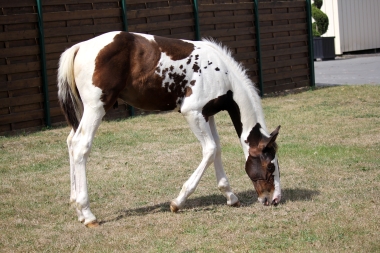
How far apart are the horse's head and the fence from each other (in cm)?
603

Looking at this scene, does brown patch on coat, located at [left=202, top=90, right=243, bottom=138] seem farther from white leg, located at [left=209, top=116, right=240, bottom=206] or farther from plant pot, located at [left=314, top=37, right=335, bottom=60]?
plant pot, located at [left=314, top=37, right=335, bottom=60]

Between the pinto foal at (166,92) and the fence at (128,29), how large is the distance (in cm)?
512

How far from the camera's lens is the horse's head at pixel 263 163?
641 cm

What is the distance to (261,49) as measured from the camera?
50.5 ft

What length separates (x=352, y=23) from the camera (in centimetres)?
2864

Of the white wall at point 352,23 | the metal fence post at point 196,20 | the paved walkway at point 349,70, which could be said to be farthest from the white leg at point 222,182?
the white wall at point 352,23

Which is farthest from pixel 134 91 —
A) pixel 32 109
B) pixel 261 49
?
pixel 261 49

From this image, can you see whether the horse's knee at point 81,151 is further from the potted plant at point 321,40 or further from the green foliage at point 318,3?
the green foliage at point 318,3

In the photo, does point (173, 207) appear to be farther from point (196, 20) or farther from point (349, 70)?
point (349, 70)

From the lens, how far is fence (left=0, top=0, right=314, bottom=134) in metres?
11.2

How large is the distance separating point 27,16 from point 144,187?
5268 mm

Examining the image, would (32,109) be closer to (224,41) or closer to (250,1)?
(224,41)

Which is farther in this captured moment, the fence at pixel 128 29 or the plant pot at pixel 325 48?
the plant pot at pixel 325 48

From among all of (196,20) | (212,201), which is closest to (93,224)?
(212,201)
